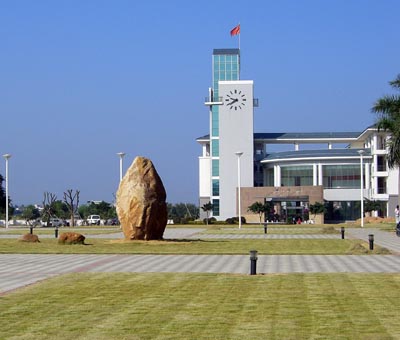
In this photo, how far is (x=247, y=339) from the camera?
1066 cm

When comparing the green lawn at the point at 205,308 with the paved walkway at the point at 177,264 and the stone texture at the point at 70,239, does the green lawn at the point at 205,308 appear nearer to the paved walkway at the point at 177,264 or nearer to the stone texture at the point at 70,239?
the paved walkway at the point at 177,264

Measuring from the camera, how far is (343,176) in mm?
94438

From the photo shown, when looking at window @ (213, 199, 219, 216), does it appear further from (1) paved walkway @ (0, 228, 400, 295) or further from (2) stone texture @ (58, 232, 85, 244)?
(1) paved walkway @ (0, 228, 400, 295)

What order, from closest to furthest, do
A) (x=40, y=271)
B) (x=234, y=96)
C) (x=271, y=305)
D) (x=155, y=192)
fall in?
(x=271, y=305) < (x=40, y=271) < (x=155, y=192) < (x=234, y=96)

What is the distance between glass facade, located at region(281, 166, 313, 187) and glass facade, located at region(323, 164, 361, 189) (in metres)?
1.93

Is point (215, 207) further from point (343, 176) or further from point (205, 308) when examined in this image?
point (205, 308)

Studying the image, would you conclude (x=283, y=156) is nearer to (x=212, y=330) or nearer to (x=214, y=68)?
(x=214, y=68)

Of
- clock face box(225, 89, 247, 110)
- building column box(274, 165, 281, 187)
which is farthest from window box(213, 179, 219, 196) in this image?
clock face box(225, 89, 247, 110)

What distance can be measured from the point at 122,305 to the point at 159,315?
130 centimetres

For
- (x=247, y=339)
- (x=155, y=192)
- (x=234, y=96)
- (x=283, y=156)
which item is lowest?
(x=247, y=339)

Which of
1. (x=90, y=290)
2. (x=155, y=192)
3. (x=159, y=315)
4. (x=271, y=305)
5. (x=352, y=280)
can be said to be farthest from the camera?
(x=155, y=192)

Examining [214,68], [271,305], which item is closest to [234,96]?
[214,68]

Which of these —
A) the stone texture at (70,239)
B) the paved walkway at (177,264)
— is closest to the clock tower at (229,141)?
the stone texture at (70,239)

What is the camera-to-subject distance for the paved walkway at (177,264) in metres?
20.3
